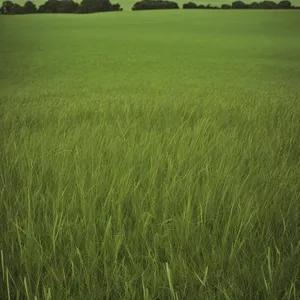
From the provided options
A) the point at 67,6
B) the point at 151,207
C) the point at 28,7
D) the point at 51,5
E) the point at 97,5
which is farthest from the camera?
the point at 67,6

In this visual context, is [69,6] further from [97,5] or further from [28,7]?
[28,7]

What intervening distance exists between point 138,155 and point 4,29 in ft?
83.2

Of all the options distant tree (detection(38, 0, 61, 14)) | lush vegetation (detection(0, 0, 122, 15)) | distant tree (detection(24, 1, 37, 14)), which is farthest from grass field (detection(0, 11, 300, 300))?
distant tree (detection(38, 0, 61, 14))

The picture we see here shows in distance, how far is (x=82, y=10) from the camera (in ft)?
89.2

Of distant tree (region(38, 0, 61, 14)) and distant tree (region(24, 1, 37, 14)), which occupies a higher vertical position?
distant tree (region(38, 0, 61, 14))

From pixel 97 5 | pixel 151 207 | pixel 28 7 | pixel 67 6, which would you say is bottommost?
pixel 151 207

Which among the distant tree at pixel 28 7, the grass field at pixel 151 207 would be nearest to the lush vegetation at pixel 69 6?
the distant tree at pixel 28 7

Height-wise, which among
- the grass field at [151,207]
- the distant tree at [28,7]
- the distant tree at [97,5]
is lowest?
the grass field at [151,207]

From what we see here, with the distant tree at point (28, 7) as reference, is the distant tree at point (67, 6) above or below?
above

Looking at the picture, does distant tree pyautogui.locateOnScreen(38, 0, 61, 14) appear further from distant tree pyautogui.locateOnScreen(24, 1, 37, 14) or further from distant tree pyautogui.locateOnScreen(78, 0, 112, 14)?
distant tree pyautogui.locateOnScreen(24, 1, 37, 14)

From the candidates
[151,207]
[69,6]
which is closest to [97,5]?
[69,6]

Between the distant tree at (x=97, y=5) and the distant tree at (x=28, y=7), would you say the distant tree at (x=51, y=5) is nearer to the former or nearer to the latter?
the distant tree at (x=97, y=5)

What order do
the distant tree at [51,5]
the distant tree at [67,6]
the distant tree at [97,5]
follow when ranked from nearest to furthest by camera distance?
the distant tree at [97,5] → the distant tree at [51,5] → the distant tree at [67,6]

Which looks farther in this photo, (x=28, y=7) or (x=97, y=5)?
(x=97, y=5)
